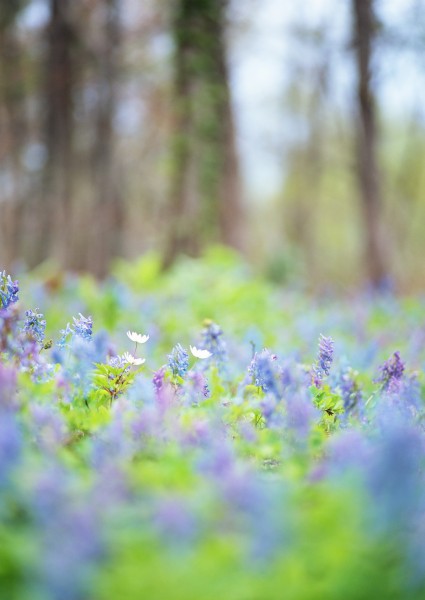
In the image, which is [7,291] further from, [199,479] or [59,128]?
[59,128]

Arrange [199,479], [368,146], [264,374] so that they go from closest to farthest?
[199,479], [264,374], [368,146]

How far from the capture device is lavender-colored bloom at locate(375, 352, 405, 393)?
9.01 feet

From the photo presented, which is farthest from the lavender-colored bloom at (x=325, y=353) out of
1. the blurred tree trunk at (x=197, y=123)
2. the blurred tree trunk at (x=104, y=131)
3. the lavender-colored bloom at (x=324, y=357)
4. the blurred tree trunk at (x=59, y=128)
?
the blurred tree trunk at (x=104, y=131)

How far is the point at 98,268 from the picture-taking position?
15664 mm

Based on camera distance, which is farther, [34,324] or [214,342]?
[214,342]

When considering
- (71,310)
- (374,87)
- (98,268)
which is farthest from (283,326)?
(98,268)

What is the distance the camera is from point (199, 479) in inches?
65.8

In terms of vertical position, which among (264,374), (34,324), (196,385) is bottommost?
(264,374)

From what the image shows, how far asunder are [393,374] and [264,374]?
2.16ft

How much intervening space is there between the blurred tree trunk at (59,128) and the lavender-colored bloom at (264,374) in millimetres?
10195

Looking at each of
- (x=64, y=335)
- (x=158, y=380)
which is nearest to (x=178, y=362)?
(x=158, y=380)

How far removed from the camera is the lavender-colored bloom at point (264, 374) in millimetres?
2322

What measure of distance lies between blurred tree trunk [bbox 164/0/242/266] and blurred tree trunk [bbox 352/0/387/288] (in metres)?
2.41

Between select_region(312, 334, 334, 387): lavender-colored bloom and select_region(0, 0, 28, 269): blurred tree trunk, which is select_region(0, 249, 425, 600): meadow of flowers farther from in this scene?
select_region(0, 0, 28, 269): blurred tree trunk
